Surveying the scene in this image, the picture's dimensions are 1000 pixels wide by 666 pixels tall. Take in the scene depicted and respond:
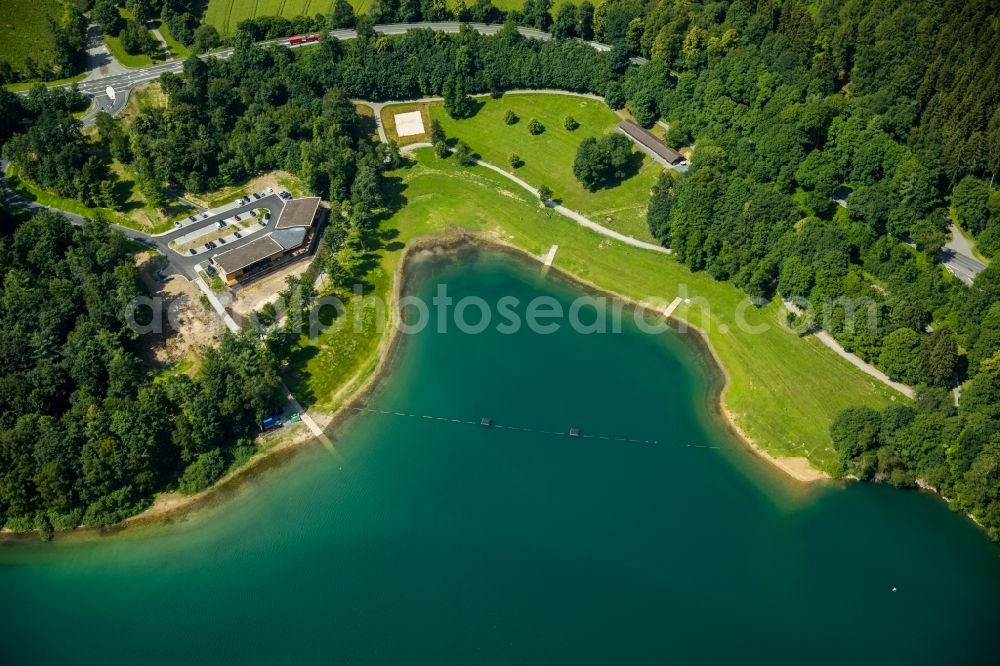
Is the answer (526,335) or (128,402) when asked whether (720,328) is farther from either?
(128,402)

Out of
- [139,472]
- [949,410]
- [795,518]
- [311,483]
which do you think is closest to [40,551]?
[139,472]

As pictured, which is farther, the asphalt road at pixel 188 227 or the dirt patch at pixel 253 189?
the dirt patch at pixel 253 189

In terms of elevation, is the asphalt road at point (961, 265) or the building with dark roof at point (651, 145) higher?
the building with dark roof at point (651, 145)

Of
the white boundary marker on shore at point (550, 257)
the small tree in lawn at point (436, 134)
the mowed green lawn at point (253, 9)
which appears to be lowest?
the white boundary marker on shore at point (550, 257)

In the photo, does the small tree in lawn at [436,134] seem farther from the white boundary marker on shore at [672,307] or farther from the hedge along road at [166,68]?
the white boundary marker on shore at [672,307]

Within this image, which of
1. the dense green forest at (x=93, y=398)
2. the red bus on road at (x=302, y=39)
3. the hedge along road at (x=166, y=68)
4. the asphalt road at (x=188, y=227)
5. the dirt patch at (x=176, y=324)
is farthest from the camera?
the red bus on road at (x=302, y=39)

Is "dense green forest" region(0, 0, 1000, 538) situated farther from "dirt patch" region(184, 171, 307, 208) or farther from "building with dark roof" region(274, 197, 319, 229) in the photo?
"building with dark roof" region(274, 197, 319, 229)

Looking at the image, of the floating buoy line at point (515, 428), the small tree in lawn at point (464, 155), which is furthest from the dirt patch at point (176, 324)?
the small tree in lawn at point (464, 155)
